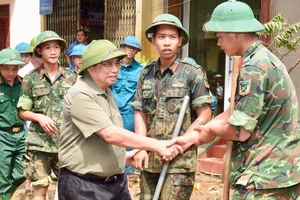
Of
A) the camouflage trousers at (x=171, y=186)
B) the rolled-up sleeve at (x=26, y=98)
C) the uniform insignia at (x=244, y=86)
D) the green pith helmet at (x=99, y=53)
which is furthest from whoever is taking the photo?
the rolled-up sleeve at (x=26, y=98)

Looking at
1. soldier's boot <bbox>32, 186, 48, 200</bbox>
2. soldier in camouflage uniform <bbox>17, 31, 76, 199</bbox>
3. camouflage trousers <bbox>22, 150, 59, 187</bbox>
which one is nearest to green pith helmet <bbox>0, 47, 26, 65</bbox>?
soldier in camouflage uniform <bbox>17, 31, 76, 199</bbox>

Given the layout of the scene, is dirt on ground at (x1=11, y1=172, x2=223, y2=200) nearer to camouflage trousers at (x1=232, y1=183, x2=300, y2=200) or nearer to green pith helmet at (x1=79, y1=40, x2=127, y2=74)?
green pith helmet at (x1=79, y1=40, x2=127, y2=74)

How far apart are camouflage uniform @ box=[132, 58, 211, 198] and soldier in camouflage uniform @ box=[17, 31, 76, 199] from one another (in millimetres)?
1470

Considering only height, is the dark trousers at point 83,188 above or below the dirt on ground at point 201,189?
A: above

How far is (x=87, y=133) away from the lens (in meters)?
3.35

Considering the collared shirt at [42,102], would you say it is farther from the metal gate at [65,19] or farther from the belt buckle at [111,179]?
the metal gate at [65,19]

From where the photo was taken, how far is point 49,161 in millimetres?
5203

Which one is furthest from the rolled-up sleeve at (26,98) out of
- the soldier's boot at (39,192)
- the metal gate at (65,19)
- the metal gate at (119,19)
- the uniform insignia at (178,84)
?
the metal gate at (65,19)

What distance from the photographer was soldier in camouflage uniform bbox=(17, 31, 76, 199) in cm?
508

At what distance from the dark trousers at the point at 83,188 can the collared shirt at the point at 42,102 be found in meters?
1.49

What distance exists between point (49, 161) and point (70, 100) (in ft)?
6.29

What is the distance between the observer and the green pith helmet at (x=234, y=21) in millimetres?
3047

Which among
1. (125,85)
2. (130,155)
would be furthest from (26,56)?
(130,155)

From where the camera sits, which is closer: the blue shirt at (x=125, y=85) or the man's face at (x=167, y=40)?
the man's face at (x=167, y=40)
